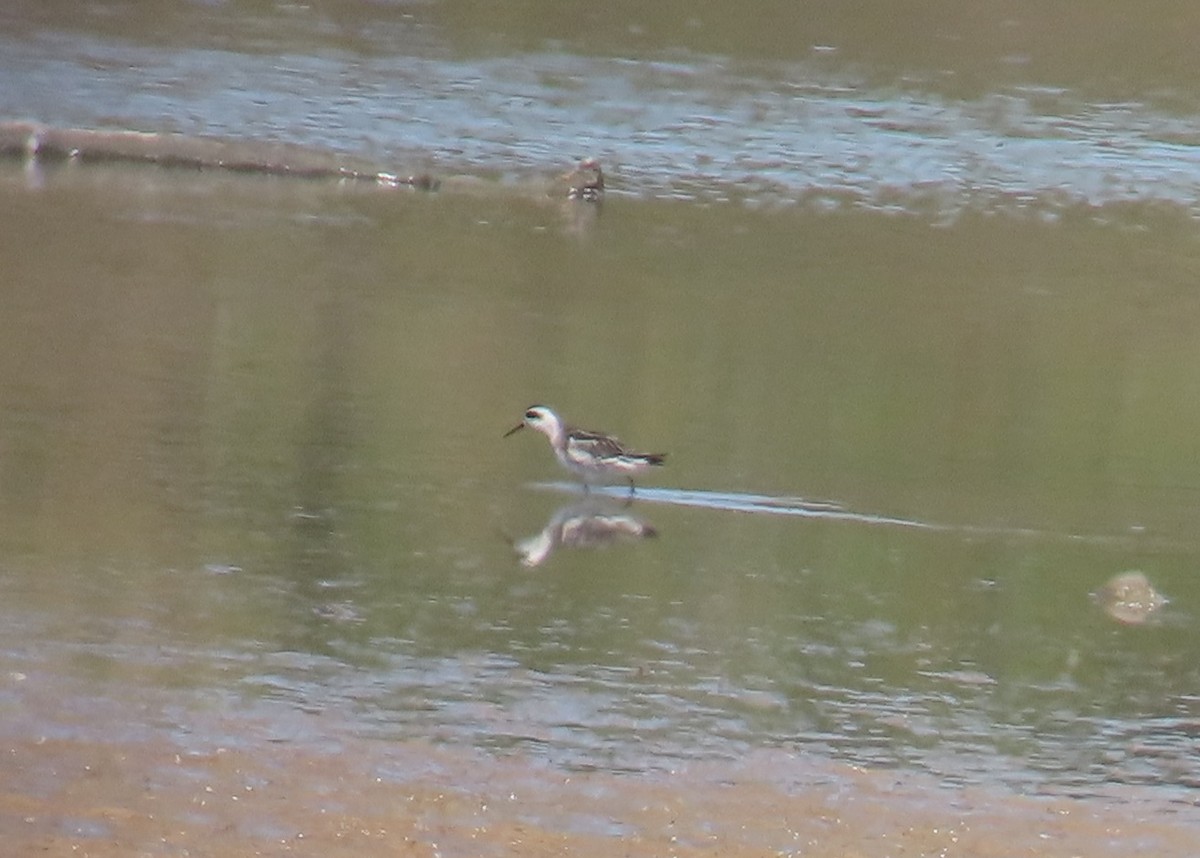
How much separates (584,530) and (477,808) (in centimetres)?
376

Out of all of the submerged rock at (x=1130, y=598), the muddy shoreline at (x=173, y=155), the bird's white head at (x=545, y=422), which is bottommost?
the muddy shoreline at (x=173, y=155)

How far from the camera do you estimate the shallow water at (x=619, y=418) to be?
336 inches

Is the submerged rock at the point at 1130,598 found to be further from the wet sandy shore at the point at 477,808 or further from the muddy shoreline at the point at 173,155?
the muddy shoreline at the point at 173,155

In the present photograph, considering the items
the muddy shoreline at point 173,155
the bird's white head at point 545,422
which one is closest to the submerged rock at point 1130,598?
the bird's white head at point 545,422

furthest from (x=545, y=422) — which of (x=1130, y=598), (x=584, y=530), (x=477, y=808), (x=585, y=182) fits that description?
(x=585, y=182)

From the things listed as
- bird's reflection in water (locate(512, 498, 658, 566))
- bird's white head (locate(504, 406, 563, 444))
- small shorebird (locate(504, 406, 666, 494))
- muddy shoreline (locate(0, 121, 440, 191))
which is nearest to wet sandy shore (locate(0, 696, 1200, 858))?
bird's reflection in water (locate(512, 498, 658, 566))

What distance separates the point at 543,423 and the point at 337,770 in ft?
15.1

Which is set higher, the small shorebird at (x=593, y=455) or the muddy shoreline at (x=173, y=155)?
the small shorebird at (x=593, y=455)

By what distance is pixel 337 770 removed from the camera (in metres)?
7.36

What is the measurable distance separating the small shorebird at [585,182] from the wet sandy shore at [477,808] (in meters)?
11.7

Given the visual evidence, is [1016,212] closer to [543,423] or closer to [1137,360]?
[1137,360]

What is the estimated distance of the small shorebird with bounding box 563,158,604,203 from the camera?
19.4 m

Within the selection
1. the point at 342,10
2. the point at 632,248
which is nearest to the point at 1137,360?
the point at 632,248

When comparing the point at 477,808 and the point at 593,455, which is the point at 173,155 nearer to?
the point at 593,455
